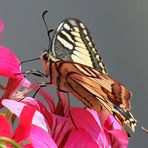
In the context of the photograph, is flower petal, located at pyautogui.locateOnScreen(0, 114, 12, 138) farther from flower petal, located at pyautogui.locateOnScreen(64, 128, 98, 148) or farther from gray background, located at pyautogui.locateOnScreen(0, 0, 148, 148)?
gray background, located at pyautogui.locateOnScreen(0, 0, 148, 148)

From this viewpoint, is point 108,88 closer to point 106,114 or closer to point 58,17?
point 106,114

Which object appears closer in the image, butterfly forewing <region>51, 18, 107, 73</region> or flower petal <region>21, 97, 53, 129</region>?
flower petal <region>21, 97, 53, 129</region>

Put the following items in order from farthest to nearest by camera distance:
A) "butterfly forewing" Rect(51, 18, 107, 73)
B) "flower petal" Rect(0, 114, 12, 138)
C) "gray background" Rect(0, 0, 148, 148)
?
"gray background" Rect(0, 0, 148, 148) < "butterfly forewing" Rect(51, 18, 107, 73) < "flower petal" Rect(0, 114, 12, 138)

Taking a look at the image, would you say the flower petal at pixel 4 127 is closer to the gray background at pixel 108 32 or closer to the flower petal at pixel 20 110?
the flower petal at pixel 20 110

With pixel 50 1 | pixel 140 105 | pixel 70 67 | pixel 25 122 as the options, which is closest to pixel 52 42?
pixel 70 67

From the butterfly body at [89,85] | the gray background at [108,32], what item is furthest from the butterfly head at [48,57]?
the gray background at [108,32]

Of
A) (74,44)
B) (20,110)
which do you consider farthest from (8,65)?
(74,44)

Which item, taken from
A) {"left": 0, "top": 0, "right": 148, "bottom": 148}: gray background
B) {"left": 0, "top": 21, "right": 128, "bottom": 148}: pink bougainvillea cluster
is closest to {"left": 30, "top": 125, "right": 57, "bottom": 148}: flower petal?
{"left": 0, "top": 21, "right": 128, "bottom": 148}: pink bougainvillea cluster

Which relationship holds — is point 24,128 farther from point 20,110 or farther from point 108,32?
point 108,32
